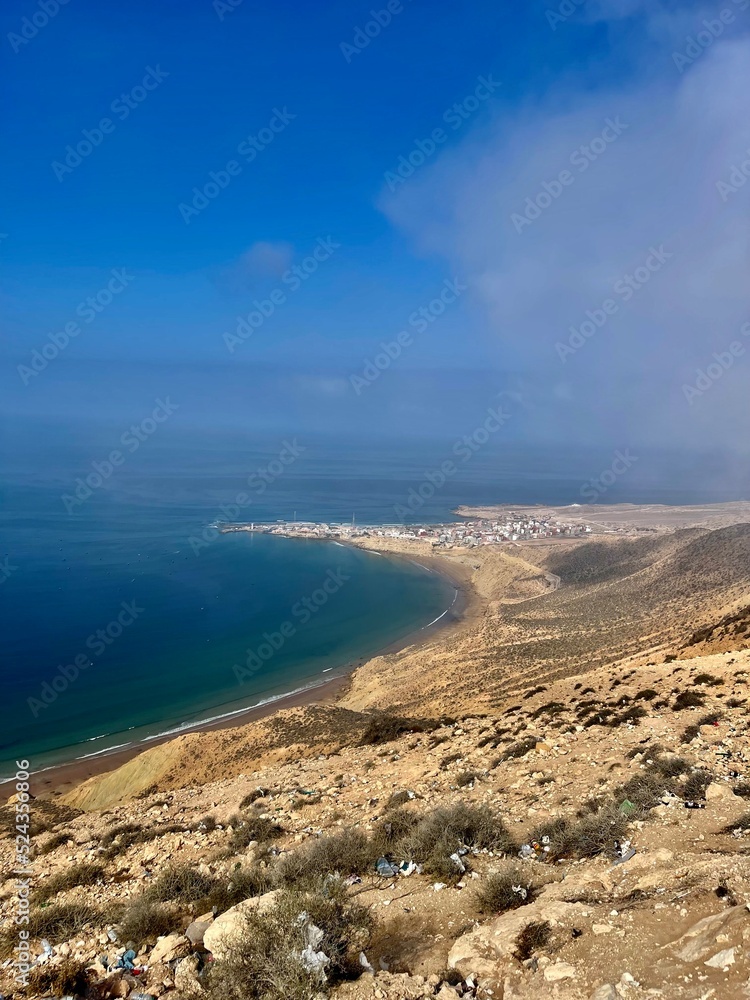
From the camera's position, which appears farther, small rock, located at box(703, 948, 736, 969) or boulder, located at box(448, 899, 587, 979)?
boulder, located at box(448, 899, 587, 979)

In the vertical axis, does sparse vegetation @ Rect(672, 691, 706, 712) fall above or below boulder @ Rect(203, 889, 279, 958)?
below

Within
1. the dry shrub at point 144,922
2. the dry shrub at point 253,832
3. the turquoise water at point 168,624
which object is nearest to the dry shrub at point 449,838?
the dry shrub at point 253,832

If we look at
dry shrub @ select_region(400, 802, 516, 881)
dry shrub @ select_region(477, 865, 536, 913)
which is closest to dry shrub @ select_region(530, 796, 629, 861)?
dry shrub @ select_region(400, 802, 516, 881)

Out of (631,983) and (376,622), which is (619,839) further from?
(376,622)

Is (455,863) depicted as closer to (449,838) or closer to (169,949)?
(449,838)

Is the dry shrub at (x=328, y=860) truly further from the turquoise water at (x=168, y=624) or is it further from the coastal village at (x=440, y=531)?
the coastal village at (x=440, y=531)

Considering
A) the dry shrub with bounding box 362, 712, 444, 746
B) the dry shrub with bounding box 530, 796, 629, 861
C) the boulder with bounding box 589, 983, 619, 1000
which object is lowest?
the dry shrub with bounding box 362, 712, 444, 746

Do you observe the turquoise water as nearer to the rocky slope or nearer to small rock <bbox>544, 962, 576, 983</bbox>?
the rocky slope
